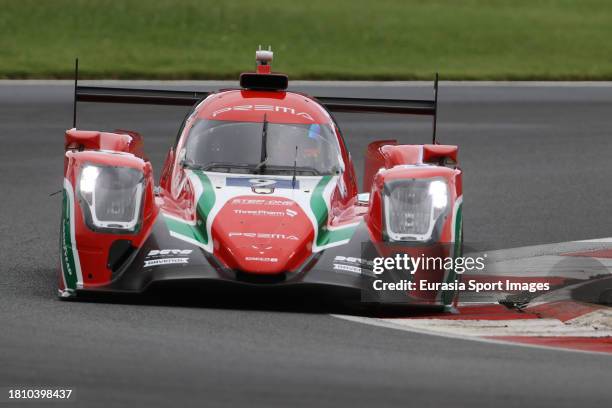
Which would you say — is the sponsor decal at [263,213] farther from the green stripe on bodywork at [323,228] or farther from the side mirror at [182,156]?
the side mirror at [182,156]

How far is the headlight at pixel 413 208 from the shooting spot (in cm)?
913

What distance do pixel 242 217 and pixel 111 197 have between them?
802 mm

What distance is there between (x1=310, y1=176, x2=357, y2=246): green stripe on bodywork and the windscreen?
64 centimetres

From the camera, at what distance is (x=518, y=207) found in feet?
47.4

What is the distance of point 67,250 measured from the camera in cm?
902

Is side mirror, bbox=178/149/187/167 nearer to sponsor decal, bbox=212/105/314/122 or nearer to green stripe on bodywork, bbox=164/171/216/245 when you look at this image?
sponsor decal, bbox=212/105/314/122

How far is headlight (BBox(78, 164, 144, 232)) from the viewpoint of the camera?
9031 millimetres

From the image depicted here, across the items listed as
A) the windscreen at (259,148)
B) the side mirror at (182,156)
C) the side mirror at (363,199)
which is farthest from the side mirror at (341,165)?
the side mirror at (182,156)

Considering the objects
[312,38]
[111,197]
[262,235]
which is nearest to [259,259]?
[262,235]

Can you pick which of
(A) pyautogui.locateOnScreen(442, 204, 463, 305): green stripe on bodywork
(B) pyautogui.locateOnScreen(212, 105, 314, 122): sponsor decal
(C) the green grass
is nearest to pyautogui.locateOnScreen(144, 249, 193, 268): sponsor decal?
(A) pyautogui.locateOnScreen(442, 204, 463, 305): green stripe on bodywork

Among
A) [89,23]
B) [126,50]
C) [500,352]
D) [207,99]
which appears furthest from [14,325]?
[89,23]

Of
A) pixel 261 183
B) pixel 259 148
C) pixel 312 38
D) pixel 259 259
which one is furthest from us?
pixel 312 38

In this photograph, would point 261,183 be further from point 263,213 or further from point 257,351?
point 257,351

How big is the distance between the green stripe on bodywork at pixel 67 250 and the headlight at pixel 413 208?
6.14 feet
